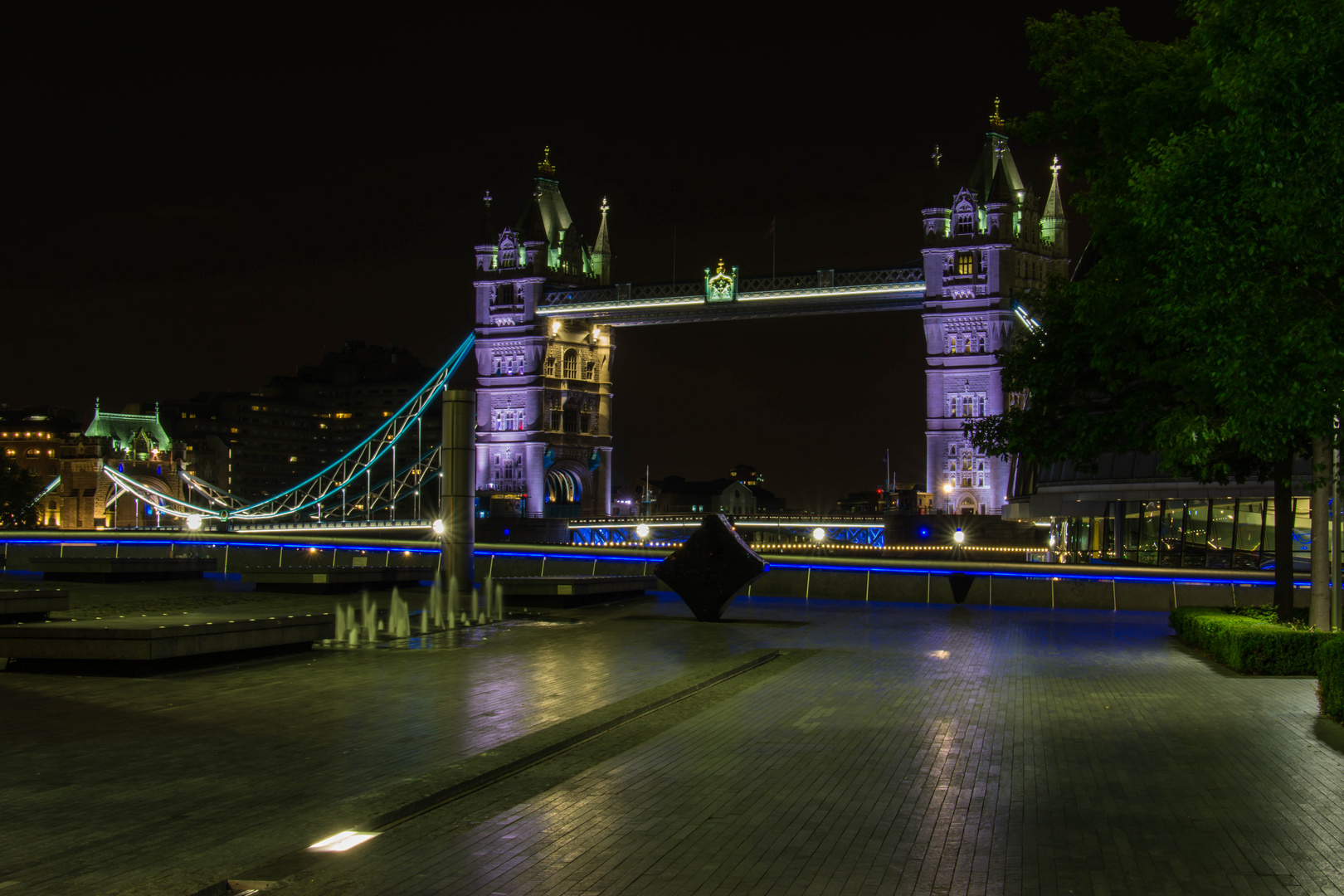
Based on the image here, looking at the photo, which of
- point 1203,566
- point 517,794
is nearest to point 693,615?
point 517,794

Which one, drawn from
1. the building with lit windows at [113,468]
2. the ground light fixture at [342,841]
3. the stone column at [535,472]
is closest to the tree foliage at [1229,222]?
the ground light fixture at [342,841]

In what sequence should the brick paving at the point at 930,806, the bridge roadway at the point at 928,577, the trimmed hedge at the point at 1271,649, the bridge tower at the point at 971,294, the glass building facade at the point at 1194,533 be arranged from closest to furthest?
the brick paving at the point at 930,806, the trimmed hedge at the point at 1271,649, the bridge roadway at the point at 928,577, the glass building facade at the point at 1194,533, the bridge tower at the point at 971,294

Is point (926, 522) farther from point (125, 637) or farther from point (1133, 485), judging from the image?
point (125, 637)

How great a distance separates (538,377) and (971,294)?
117 feet

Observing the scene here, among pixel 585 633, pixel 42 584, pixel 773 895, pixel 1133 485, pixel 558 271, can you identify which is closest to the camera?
pixel 773 895

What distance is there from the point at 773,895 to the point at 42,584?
30.2 meters

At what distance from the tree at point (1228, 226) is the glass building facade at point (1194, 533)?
65.9ft

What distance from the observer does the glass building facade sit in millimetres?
40000

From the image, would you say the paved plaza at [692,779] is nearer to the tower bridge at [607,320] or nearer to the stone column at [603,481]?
the tower bridge at [607,320]

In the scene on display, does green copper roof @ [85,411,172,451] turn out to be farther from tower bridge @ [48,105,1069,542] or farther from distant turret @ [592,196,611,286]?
distant turret @ [592,196,611,286]

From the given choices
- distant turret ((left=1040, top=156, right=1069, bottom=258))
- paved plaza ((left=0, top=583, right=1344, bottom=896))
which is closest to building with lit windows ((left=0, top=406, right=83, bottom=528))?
distant turret ((left=1040, top=156, right=1069, bottom=258))

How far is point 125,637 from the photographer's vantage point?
1507 cm

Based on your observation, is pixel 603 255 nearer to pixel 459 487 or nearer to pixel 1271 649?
pixel 459 487

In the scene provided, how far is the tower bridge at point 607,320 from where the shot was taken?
275ft
